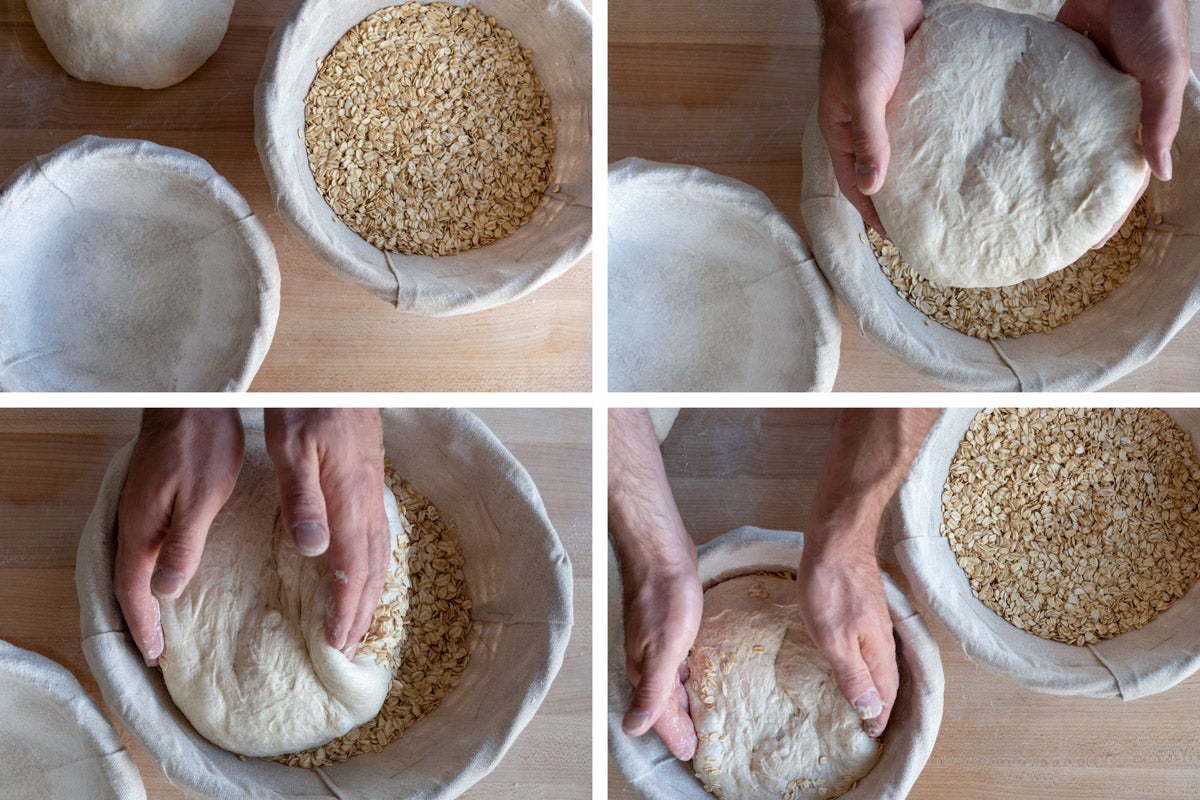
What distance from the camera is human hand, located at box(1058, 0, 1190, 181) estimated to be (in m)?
0.68

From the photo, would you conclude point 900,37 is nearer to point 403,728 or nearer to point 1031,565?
point 1031,565

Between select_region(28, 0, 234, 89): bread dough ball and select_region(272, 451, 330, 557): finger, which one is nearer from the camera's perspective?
select_region(272, 451, 330, 557): finger

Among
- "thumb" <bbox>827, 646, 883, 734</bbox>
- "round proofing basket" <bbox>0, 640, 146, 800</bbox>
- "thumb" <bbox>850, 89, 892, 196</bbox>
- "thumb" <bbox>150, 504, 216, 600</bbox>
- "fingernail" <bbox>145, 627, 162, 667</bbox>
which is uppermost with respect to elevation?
"thumb" <bbox>850, 89, 892, 196</bbox>

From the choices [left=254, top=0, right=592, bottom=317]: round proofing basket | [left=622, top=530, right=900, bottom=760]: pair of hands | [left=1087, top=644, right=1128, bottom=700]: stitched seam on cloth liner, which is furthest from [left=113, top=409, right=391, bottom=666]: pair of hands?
[left=1087, top=644, right=1128, bottom=700]: stitched seam on cloth liner

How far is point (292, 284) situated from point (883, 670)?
58 centimetres

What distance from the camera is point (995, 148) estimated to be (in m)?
0.71

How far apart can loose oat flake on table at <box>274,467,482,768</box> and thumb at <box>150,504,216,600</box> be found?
0.49 feet

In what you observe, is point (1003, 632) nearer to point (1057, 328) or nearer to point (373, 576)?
point (1057, 328)

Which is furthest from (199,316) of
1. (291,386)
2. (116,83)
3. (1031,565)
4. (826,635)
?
(1031,565)

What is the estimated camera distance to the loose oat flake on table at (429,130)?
0.77 metres

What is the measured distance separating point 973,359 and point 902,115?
0.68 ft

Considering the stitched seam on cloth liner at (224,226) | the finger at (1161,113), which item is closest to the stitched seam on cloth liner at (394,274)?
the stitched seam on cloth liner at (224,226)

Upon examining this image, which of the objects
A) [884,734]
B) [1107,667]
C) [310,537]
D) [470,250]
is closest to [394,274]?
[470,250]

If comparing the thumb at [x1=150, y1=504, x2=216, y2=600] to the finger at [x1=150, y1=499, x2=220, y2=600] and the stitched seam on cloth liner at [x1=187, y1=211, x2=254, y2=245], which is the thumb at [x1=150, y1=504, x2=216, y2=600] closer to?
the finger at [x1=150, y1=499, x2=220, y2=600]
